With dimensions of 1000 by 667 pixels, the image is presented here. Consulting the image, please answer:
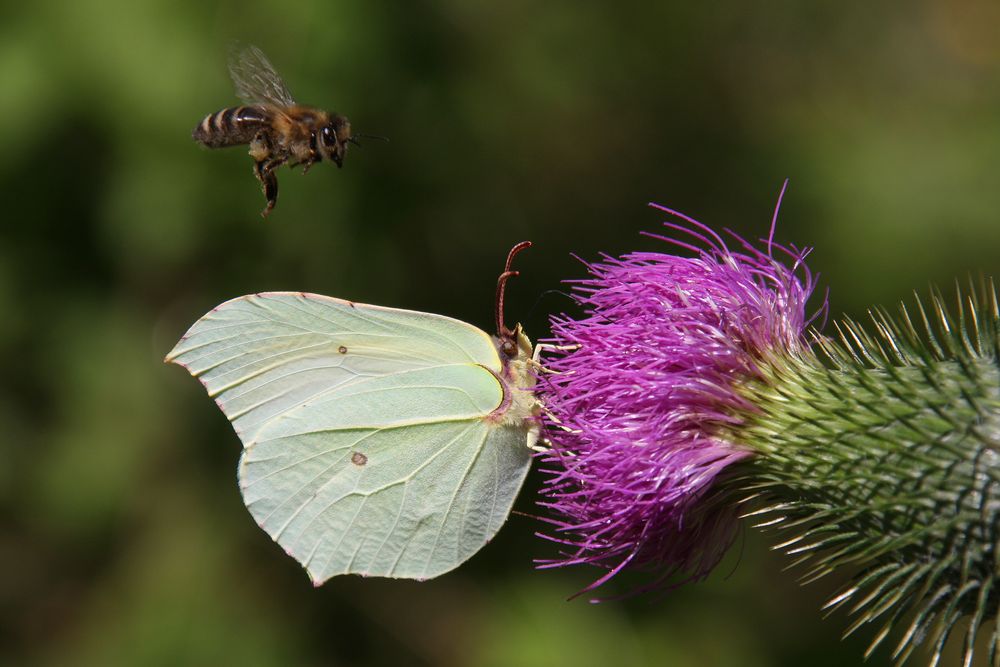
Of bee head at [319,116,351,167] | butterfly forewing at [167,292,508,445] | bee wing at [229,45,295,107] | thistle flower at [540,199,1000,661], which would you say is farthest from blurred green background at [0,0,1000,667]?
thistle flower at [540,199,1000,661]

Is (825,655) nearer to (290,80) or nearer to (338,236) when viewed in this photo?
(338,236)

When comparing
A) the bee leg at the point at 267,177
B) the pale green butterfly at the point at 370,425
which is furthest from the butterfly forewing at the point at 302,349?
the bee leg at the point at 267,177

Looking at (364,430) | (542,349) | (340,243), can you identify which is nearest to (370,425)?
(364,430)

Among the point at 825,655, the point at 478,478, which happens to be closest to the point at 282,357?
the point at 478,478

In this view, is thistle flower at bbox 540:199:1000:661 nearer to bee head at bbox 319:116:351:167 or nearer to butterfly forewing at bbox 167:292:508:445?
butterfly forewing at bbox 167:292:508:445

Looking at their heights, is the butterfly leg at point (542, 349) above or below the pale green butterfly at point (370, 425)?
above

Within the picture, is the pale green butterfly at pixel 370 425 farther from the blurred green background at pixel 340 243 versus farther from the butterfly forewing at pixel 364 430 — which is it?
the blurred green background at pixel 340 243

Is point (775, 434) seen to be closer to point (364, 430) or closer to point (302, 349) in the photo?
point (364, 430)

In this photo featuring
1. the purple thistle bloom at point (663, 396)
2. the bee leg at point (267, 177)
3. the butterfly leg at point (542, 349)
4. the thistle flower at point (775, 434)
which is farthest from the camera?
the bee leg at point (267, 177)
